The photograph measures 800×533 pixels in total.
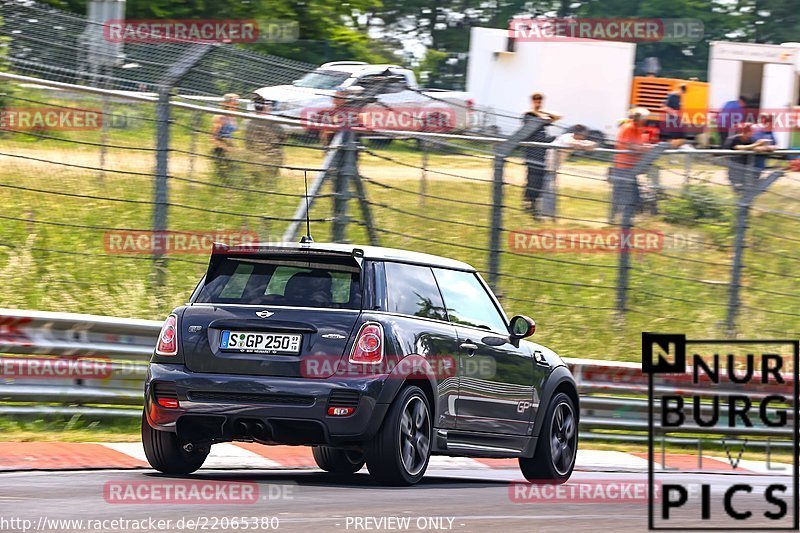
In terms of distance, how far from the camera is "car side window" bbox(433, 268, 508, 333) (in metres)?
10.1

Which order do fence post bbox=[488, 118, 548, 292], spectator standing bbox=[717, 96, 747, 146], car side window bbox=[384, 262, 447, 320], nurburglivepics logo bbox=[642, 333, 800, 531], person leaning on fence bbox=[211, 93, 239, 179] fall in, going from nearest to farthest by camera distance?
1. car side window bbox=[384, 262, 447, 320]
2. nurburglivepics logo bbox=[642, 333, 800, 531]
3. person leaning on fence bbox=[211, 93, 239, 179]
4. fence post bbox=[488, 118, 548, 292]
5. spectator standing bbox=[717, 96, 747, 146]

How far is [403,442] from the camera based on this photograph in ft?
30.1

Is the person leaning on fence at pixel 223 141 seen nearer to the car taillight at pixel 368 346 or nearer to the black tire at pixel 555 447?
the black tire at pixel 555 447

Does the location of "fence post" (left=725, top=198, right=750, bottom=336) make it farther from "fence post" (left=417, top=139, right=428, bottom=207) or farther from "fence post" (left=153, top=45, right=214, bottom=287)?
"fence post" (left=153, top=45, right=214, bottom=287)

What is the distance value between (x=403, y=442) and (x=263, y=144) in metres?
6.41

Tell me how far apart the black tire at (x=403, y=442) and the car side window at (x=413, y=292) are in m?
0.55

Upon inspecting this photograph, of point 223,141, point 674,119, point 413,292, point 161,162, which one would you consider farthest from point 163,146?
point 674,119

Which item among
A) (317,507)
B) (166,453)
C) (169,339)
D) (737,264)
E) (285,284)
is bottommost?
(166,453)

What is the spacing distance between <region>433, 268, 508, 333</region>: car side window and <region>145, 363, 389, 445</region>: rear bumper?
4.25ft

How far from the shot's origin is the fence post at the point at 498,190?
15523mm

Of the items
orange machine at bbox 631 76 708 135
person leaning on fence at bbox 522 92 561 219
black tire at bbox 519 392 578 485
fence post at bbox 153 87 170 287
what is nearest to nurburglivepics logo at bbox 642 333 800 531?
black tire at bbox 519 392 578 485

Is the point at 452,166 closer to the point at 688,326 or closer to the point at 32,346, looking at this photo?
the point at 688,326

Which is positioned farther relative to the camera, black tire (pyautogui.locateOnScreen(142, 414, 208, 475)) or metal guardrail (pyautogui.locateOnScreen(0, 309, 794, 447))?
metal guardrail (pyautogui.locateOnScreen(0, 309, 794, 447))

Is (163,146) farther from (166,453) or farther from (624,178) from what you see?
(166,453)
